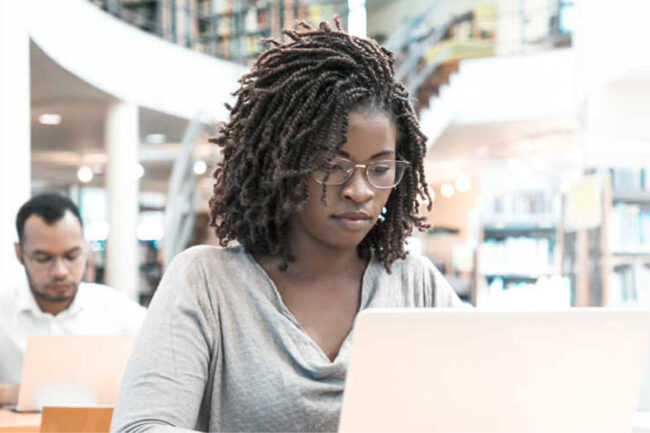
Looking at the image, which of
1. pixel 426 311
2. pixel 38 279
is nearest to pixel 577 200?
pixel 38 279

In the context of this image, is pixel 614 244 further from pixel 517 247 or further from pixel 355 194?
pixel 355 194

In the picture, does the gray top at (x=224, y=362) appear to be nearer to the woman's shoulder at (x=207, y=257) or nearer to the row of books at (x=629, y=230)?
the woman's shoulder at (x=207, y=257)

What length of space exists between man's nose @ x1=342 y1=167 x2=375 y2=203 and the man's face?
1.81m

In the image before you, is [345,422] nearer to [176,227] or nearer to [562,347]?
[562,347]

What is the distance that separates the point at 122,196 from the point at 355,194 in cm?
813

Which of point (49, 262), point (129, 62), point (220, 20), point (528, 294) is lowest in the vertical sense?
point (528, 294)

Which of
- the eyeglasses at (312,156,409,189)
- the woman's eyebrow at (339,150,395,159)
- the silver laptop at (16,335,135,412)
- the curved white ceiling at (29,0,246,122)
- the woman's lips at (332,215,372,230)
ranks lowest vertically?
the silver laptop at (16,335,135,412)

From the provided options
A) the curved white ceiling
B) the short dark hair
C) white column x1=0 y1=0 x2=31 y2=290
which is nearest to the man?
the short dark hair

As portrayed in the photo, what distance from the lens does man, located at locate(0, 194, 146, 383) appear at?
9.14ft

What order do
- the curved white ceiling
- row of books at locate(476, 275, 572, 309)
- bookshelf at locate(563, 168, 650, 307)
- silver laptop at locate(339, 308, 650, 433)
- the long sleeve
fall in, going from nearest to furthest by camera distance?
silver laptop at locate(339, 308, 650, 433) → the long sleeve → bookshelf at locate(563, 168, 650, 307) → row of books at locate(476, 275, 572, 309) → the curved white ceiling

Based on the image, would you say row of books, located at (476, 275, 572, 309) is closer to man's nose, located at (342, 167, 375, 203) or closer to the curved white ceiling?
the curved white ceiling

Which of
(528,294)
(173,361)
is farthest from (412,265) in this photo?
(528,294)

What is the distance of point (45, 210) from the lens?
2.80 metres

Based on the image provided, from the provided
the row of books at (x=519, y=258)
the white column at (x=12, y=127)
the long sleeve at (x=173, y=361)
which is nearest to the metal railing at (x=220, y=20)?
the row of books at (x=519, y=258)
